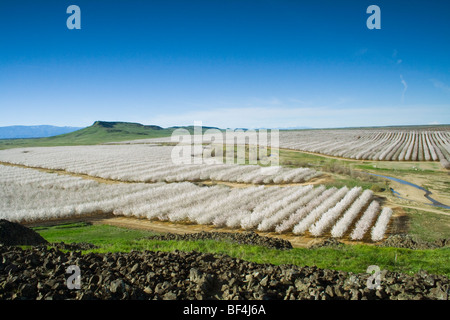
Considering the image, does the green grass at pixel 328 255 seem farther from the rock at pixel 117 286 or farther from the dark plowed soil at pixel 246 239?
the rock at pixel 117 286

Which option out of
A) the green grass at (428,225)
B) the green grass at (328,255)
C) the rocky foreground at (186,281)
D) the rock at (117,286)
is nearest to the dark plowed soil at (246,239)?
the green grass at (328,255)

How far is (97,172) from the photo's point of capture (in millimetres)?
34438

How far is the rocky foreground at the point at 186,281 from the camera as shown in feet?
16.0

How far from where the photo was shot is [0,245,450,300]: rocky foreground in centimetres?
489

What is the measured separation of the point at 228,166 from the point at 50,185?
2109 cm

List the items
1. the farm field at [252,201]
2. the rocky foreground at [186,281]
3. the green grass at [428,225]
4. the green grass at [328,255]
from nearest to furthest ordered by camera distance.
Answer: the rocky foreground at [186,281] → the green grass at [328,255] → the green grass at [428,225] → the farm field at [252,201]

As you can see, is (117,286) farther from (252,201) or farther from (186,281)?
(252,201)

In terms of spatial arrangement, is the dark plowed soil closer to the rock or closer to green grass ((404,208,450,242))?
the rock

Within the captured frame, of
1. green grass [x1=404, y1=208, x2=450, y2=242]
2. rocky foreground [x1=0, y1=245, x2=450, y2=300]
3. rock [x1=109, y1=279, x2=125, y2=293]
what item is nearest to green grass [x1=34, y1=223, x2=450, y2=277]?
rocky foreground [x1=0, y1=245, x2=450, y2=300]

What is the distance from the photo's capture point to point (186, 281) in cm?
548

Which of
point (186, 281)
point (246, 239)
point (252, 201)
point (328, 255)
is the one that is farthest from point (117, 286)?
point (252, 201)

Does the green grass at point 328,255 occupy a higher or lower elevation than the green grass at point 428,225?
higher

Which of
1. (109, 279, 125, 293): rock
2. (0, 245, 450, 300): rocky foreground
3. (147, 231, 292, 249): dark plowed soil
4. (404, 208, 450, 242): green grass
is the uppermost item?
(109, 279, 125, 293): rock
